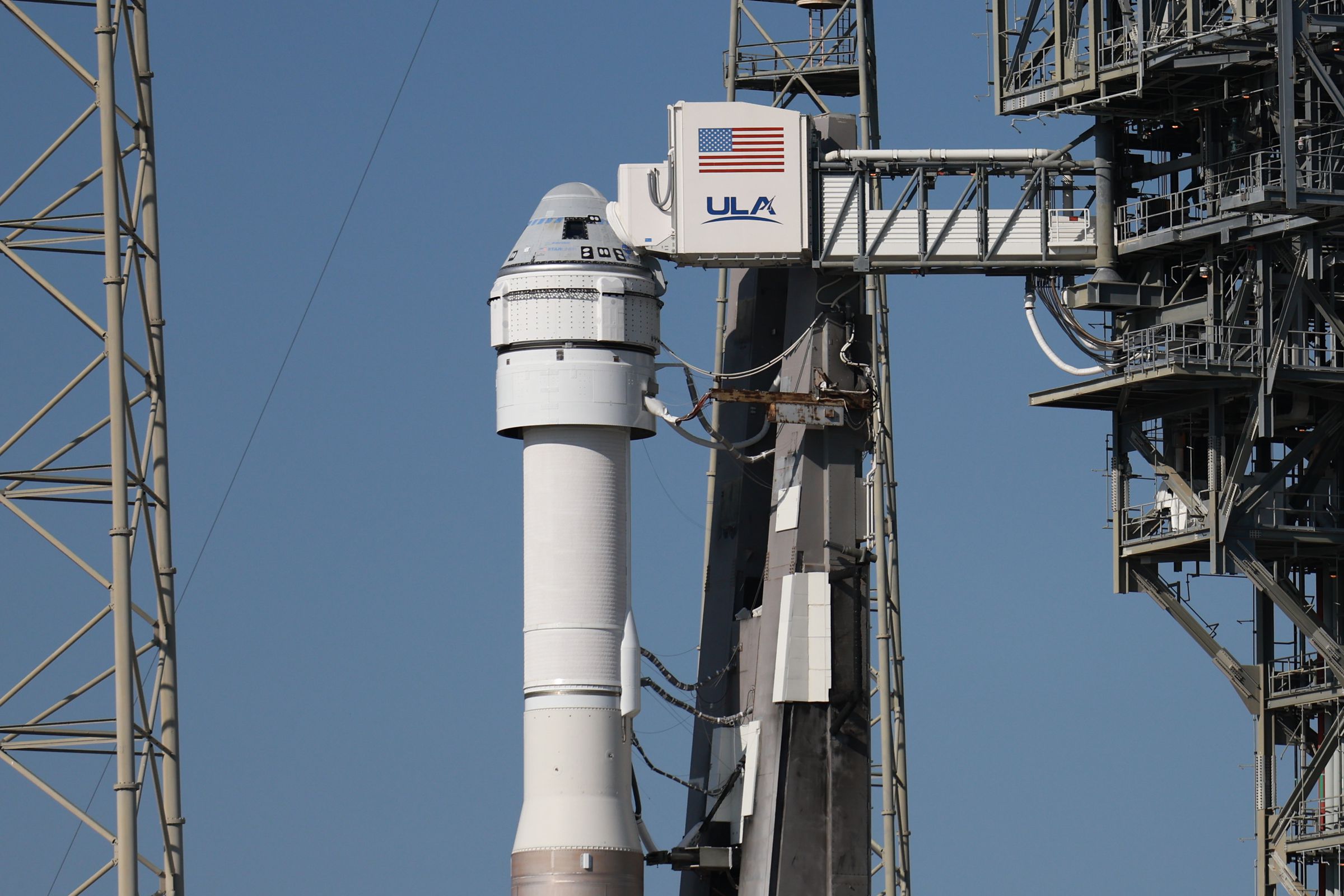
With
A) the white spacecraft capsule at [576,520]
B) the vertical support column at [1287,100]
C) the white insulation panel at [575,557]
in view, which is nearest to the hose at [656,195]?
the white spacecraft capsule at [576,520]

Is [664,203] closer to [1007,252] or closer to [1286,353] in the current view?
[1007,252]

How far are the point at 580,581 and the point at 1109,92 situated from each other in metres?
12.7

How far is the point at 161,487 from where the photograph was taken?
3838 cm

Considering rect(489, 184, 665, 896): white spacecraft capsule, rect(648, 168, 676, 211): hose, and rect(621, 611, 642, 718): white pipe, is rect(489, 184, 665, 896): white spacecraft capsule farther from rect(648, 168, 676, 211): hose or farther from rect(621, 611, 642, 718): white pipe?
rect(648, 168, 676, 211): hose

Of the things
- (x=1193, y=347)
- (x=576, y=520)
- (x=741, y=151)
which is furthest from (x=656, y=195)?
(x=1193, y=347)

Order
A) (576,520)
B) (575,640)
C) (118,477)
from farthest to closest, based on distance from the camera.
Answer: (576,520), (575,640), (118,477)

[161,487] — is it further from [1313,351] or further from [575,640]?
[1313,351]

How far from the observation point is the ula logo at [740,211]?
48.1m

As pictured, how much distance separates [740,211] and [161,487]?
13.8 meters

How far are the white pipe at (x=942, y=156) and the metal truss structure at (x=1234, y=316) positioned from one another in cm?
89

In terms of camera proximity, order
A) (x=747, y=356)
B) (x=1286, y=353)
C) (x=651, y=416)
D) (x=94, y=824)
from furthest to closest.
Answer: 1. (x=747, y=356)
2. (x=651, y=416)
3. (x=1286, y=353)
4. (x=94, y=824)

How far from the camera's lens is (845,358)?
50094 mm

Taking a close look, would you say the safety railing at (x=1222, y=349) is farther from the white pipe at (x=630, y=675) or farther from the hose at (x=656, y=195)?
the white pipe at (x=630, y=675)

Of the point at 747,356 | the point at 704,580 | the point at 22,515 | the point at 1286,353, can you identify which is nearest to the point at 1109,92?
the point at 1286,353
